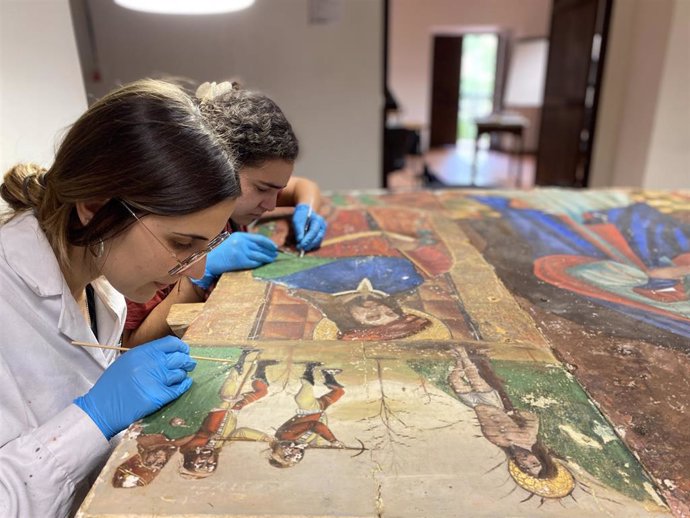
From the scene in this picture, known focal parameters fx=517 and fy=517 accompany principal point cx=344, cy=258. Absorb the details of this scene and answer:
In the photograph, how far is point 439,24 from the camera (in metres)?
9.59

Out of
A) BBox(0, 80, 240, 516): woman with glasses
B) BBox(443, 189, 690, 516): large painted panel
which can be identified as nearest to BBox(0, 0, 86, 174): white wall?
BBox(0, 80, 240, 516): woman with glasses

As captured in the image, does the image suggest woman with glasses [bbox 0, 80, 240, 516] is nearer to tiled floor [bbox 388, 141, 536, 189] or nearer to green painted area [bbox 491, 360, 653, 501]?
green painted area [bbox 491, 360, 653, 501]

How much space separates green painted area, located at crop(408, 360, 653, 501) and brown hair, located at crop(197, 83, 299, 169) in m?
0.84

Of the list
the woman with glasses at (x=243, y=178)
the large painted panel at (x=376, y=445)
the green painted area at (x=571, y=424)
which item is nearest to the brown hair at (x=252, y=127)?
the woman with glasses at (x=243, y=178)

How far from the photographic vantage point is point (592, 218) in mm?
2271

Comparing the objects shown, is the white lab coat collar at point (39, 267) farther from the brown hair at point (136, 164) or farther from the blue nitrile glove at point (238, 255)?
the blue nitrile glove at point (238, 255)

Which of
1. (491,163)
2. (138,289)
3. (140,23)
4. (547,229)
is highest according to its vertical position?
(140,23)

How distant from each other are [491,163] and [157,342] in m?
8.47

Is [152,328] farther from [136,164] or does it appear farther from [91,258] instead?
[136,164]

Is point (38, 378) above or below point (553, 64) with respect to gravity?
below

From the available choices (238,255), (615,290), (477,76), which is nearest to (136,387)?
(238,255)

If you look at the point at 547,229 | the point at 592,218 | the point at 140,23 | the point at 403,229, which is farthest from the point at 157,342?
the point at 140,23

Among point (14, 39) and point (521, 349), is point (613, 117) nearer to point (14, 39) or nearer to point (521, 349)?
point (521, 349)

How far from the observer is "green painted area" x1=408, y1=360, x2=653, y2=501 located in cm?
85
